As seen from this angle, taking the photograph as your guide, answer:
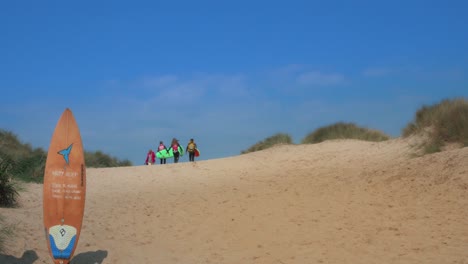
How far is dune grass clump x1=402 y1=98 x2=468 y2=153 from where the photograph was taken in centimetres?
1457

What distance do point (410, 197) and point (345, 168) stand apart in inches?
149

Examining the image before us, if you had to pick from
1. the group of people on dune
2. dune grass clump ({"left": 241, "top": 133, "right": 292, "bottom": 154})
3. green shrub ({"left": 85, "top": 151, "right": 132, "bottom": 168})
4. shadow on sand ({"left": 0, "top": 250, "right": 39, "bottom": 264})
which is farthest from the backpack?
shadow on sand ({"left": 0, "top": 250, "right": 39, "bottom": 264})

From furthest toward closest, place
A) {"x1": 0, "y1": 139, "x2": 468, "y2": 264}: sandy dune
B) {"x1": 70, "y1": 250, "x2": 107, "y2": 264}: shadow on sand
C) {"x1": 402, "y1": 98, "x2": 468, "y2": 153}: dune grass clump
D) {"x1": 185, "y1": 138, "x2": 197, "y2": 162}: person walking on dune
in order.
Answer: {"x1": 185, "y1": 138, "x2": 197, "y2": 162}: person walking on dune < {"x1": 402, "y1": 98, "x2": 468, "y2": 153}: dune grass clump < {"x1": 0, "y1": 139, "x2": 468, "y2": 264}: sandy dune < {"x1": 70, "y1": 250, "x2": 107, "y2": 264}: shadow on sand

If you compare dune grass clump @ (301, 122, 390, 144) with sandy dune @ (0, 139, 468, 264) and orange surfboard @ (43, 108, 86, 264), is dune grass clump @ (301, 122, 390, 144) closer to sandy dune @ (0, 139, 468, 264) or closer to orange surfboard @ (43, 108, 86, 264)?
sandy dune @ (0, 139, 468, 264)

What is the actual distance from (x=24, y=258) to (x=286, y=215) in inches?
216

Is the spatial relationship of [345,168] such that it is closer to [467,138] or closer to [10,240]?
[467,138]

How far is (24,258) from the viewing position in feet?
28.4

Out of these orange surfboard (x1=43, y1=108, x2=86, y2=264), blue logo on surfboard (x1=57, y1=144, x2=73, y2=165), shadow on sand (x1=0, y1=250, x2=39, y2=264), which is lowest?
shadow on sand (x1=0, y1=250, x2=39, y2=264)

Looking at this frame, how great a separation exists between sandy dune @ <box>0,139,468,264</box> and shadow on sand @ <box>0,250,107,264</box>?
0.03 metres

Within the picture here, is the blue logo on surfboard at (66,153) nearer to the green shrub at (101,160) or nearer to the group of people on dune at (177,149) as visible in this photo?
the group of people on dune at (177,149)

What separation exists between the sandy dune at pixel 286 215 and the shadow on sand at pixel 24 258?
0.09ft

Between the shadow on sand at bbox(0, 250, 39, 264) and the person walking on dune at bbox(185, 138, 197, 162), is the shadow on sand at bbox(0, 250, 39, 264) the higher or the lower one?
the lower one

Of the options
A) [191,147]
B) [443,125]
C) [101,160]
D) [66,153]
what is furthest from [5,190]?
[101,160]

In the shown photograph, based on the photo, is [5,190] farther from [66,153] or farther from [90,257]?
[66,153]
